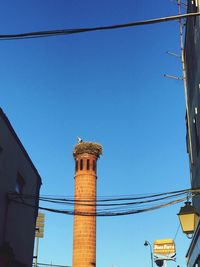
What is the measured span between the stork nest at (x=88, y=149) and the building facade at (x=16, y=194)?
3821 cm

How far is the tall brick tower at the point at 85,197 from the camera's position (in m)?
48.5

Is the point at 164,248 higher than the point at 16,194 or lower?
lower

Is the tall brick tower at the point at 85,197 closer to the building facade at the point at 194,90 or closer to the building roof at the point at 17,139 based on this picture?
the building roof at the point at 17,139

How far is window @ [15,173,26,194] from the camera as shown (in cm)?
1517

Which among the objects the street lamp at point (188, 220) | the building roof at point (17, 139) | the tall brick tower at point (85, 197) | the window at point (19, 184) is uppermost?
the tall brick tower at point (85, 197)

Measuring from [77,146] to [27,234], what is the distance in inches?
1595

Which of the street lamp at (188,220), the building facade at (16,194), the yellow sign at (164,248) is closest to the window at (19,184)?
the building facade at (16,194)

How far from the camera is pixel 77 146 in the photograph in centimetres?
5638

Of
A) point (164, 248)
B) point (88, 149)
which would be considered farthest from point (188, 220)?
point (88, 149)

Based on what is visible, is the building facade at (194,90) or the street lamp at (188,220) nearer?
the street lamp at (188,220)

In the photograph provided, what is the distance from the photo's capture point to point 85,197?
168ft

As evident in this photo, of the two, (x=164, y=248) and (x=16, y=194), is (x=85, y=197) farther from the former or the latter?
(x=16, y=194)

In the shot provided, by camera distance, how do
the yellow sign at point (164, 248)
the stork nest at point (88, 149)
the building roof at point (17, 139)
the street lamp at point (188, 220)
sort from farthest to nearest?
the stork nest at point (88, 149), the yellow sign at point (164, 248), the building roof at point (17, 139), the street lamp at point (188, 220)

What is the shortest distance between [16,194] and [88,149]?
41.2m
